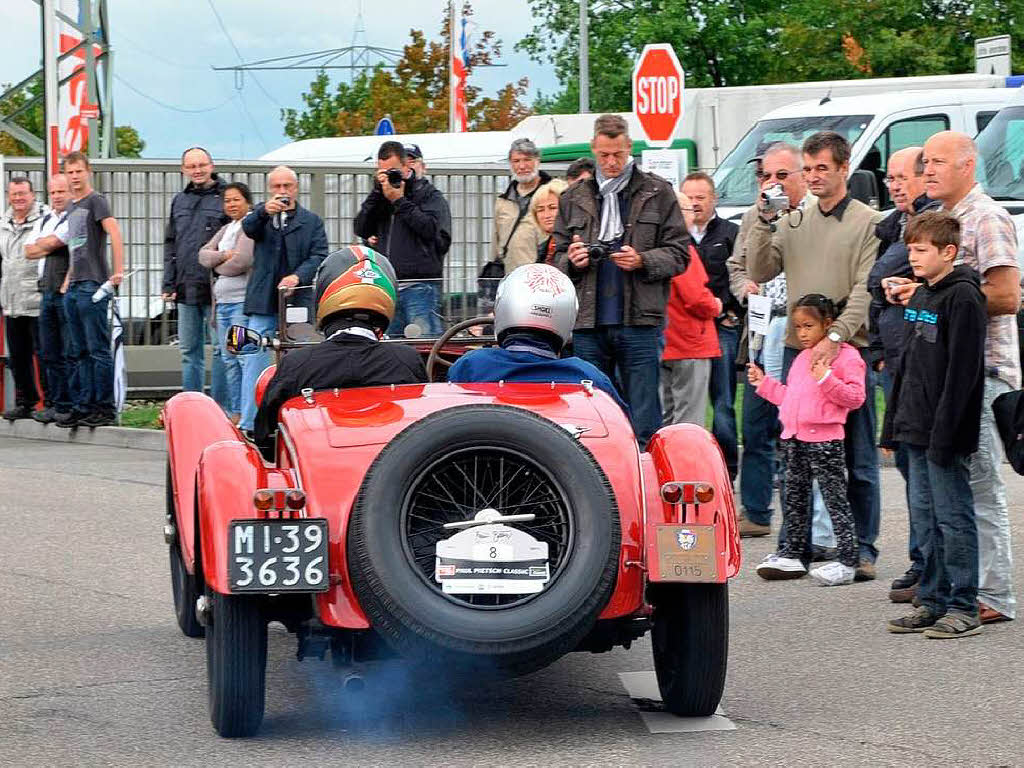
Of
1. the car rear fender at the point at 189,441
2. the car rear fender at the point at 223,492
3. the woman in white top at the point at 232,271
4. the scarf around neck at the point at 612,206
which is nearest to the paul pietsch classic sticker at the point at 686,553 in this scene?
the car rear fender at the point at 223,492

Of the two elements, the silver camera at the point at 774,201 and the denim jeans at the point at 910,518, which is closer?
the denim jeans at the point at 910,518

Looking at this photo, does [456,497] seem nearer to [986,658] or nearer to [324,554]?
[324,554]

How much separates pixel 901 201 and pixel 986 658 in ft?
8.94

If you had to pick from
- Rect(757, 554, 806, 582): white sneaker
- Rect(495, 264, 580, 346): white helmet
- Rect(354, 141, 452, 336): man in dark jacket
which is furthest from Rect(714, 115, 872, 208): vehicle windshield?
Rect(495, 264, 580, 346): white helmet

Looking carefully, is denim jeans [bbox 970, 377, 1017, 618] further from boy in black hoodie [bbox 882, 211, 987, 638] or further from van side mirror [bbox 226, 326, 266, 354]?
van side mirror [bbox 226, 326, 266, 354]

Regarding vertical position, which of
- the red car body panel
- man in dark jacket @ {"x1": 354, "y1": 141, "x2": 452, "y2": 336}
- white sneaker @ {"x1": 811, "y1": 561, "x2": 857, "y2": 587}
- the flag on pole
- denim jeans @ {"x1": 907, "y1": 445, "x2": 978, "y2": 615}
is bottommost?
white sneaker @ {"x1": 811, "y1": 561, "x2": 857, "y2": 587}

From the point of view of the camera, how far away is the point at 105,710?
6117 mm

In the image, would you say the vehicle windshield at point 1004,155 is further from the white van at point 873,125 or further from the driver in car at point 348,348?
the driver in car at point 348,348

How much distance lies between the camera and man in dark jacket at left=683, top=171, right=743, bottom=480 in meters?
11.2

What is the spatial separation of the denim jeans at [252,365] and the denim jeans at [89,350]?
156 cm

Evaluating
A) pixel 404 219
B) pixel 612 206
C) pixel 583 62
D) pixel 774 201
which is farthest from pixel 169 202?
pixel 583 62

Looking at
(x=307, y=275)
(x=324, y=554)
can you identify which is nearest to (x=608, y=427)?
(x=324, y=554)

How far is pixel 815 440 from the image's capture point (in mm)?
8609

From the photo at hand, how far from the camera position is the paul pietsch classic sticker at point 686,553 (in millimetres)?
5523
